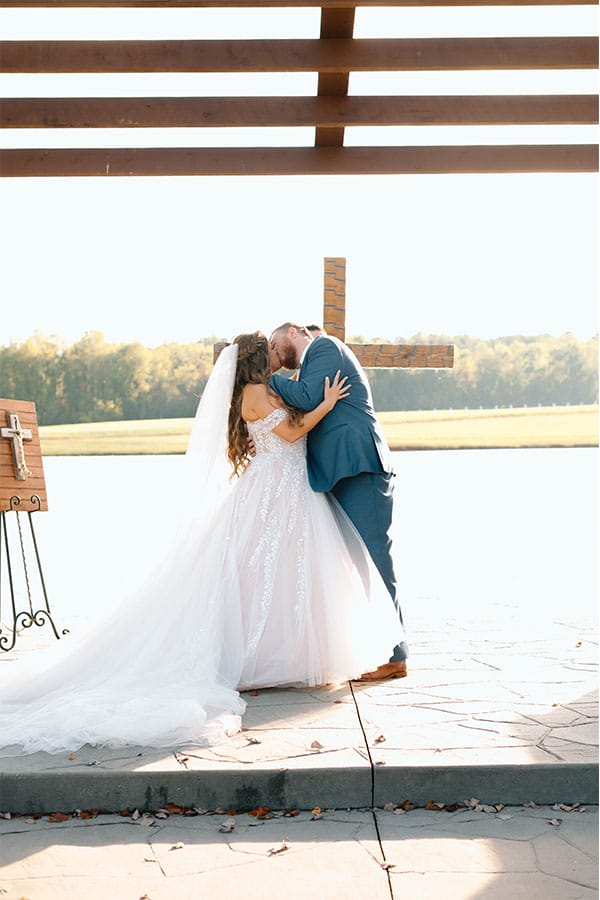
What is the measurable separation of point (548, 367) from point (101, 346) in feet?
54.3

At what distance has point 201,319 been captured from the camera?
118ft

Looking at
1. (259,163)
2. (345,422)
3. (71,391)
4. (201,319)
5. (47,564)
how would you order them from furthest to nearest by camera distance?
(71,391) < (201,319) < (47,564) < (259,163) < (345,422)

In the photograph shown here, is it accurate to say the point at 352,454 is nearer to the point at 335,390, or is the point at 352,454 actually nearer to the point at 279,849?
the point at 335,390

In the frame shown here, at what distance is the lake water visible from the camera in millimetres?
7402

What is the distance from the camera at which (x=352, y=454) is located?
17.0 ft

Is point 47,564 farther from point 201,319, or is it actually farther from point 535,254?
point 535,254

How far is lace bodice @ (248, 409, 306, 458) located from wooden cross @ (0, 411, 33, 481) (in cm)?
168

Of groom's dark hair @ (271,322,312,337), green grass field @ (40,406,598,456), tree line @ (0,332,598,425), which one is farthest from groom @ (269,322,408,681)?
green grass field @ (40,406,598,456)

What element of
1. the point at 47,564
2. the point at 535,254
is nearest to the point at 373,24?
the point at 47,564

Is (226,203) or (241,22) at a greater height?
(226,203)

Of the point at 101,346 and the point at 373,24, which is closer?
the point at 373,24

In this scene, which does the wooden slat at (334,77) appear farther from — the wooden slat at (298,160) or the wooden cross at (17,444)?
the wooden cross at (17,444)

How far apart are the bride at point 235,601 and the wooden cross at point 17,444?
56.9 inches

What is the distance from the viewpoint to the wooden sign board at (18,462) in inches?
244
